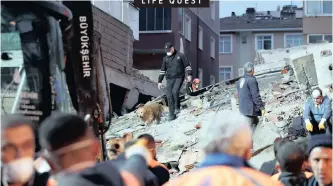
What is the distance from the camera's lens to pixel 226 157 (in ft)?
14.3

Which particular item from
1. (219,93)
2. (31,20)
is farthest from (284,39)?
(31,20)

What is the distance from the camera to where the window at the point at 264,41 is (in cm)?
5781

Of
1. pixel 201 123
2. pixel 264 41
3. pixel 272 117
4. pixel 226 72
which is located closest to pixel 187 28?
pixel 264 41

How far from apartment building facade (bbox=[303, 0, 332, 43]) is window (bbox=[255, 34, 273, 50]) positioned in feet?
24.9

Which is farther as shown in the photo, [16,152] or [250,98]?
[250,98]

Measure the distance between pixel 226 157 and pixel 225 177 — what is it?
0.13 metres

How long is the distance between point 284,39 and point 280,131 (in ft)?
144

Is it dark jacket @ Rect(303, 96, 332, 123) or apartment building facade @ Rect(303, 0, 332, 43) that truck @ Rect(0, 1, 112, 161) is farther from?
apartment building facade @ Rect(303, 0, 332, 43)

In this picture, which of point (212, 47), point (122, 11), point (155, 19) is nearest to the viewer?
point (122, 11)

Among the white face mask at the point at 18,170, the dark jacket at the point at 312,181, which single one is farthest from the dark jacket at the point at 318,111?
the white face mask at the point at 18,170

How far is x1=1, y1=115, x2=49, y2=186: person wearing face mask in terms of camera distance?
4625 millimetres

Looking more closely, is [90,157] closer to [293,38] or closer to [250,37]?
[293,38]

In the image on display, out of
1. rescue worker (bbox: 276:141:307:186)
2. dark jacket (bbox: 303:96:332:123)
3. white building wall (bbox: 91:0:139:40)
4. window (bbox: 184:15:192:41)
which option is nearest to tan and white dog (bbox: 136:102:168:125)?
dark jacket (bbox: 303:96:332:123)

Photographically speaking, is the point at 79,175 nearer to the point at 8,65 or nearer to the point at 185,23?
the point at 8,65
